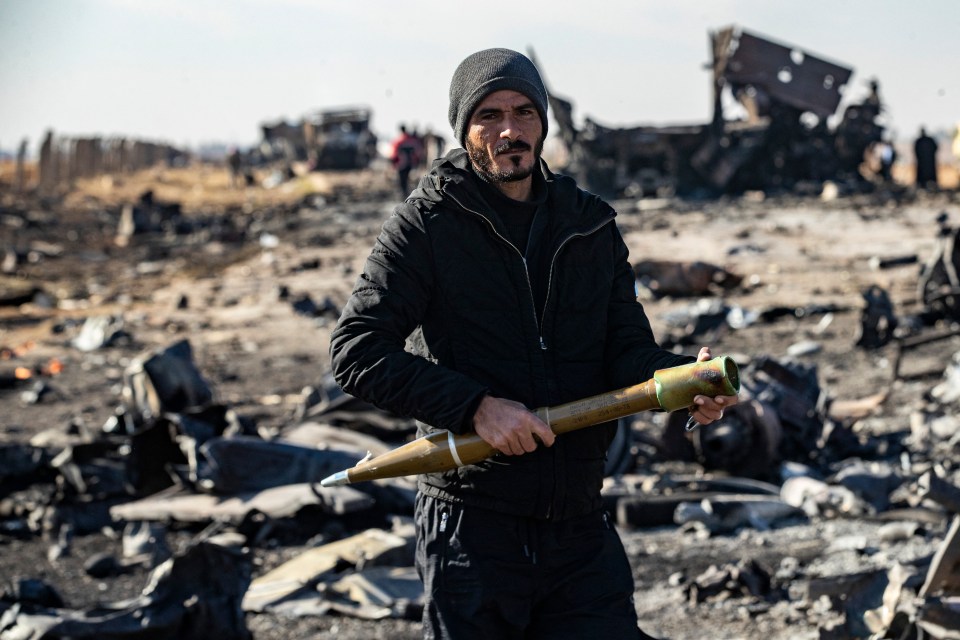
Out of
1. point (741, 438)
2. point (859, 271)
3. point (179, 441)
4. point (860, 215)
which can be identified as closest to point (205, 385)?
point (179, 441)

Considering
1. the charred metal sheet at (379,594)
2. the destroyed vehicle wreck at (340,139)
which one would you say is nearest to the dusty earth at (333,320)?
the charred metal sheet at (379,594)

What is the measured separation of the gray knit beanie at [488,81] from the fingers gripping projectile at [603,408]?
1.92 ft

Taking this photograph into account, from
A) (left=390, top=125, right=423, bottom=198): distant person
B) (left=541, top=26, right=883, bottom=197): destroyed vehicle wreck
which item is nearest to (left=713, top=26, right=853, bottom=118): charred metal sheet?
(left=541, top=26, right=883, bottom=197): destroyed vehicle wreck

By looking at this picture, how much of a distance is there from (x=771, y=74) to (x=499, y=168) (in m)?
26.0

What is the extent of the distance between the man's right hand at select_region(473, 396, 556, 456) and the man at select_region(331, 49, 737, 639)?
0.14m

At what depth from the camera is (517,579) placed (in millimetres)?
2605

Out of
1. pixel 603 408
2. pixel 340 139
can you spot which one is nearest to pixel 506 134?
pixel 603 408

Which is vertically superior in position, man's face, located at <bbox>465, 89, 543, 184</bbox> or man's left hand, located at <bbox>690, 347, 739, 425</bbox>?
man's face, located at <bbox>465, 89, 543, 184</bbox>

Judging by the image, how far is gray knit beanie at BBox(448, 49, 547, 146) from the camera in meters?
2.57

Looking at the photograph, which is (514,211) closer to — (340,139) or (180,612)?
(180,612)

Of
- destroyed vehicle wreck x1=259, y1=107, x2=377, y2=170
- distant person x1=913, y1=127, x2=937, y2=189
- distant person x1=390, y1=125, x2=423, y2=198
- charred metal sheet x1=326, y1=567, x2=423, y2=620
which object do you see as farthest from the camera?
destroyed vehicle wreck x1=259, y1=107, x2=377, y2=170

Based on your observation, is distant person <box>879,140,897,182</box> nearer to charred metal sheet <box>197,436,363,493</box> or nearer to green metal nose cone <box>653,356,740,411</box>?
charred metal sheet <box>197,436,363,493</box>

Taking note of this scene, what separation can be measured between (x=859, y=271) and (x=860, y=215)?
5.81 meters

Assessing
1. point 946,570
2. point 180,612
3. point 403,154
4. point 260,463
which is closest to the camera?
point 946,570
